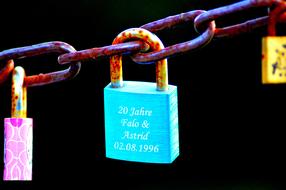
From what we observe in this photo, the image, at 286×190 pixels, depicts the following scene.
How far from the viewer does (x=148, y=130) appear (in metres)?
1.52

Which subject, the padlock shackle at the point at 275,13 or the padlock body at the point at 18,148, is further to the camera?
the padlock body at the point at 18,148

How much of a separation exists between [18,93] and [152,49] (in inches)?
13.4

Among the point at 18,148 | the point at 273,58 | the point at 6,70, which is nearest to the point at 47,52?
the point at 6,70

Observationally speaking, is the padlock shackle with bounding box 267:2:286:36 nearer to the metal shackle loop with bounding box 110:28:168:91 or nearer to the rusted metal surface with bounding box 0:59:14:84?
the metal shackle loop with bounding box 110:28:168:91

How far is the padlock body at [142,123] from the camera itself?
1.51 m

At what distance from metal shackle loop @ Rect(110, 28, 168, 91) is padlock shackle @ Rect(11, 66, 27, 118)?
0.23 meters

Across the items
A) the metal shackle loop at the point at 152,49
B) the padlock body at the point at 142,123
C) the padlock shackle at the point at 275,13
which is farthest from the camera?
the padlock body at the point at 142,123

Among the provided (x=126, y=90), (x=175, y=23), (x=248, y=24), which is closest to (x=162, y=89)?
(x=126, y=90)

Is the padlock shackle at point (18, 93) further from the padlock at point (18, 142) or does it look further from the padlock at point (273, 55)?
the padlock at point (273, 55)

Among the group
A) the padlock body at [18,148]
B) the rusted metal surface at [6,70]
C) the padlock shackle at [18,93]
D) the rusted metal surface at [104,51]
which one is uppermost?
the rusted metal surface at [104,51]

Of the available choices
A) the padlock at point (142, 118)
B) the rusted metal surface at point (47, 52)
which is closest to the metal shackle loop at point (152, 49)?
the padlock at point (142, 118)

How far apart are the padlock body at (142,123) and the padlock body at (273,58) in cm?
31

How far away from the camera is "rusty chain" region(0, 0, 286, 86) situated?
1.26 metres

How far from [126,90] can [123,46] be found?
21 centimetres
